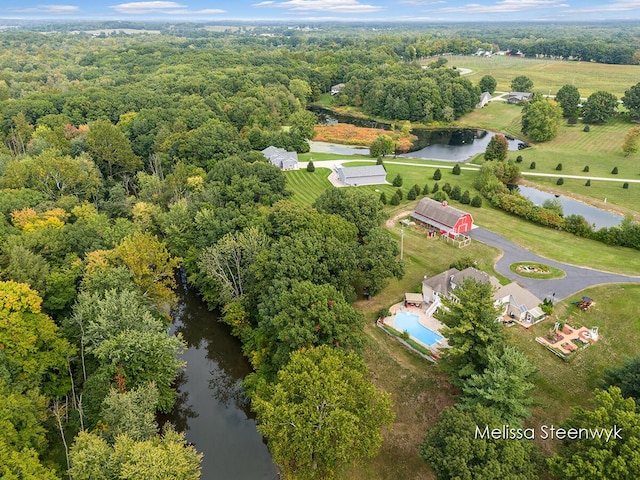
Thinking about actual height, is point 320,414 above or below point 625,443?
below

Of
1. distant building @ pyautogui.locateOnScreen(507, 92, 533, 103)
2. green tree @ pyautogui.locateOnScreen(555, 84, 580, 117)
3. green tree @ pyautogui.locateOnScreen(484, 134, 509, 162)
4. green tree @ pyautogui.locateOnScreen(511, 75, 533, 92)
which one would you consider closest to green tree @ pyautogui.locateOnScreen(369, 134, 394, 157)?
green tree @ pyautogui.locateOnScreen(484, 134, 509, 162)

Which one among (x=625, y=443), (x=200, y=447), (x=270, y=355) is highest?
(x=625, y=443)

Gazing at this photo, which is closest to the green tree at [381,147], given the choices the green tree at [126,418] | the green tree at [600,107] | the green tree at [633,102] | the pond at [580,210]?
the pond at [580,210]

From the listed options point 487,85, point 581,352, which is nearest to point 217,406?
point 581,352

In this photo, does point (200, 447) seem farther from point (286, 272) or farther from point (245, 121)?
point (245, 121)

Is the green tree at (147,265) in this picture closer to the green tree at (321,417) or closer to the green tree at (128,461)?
the green tree at (128,461)

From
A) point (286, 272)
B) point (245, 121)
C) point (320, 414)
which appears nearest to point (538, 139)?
point (245, 121)
